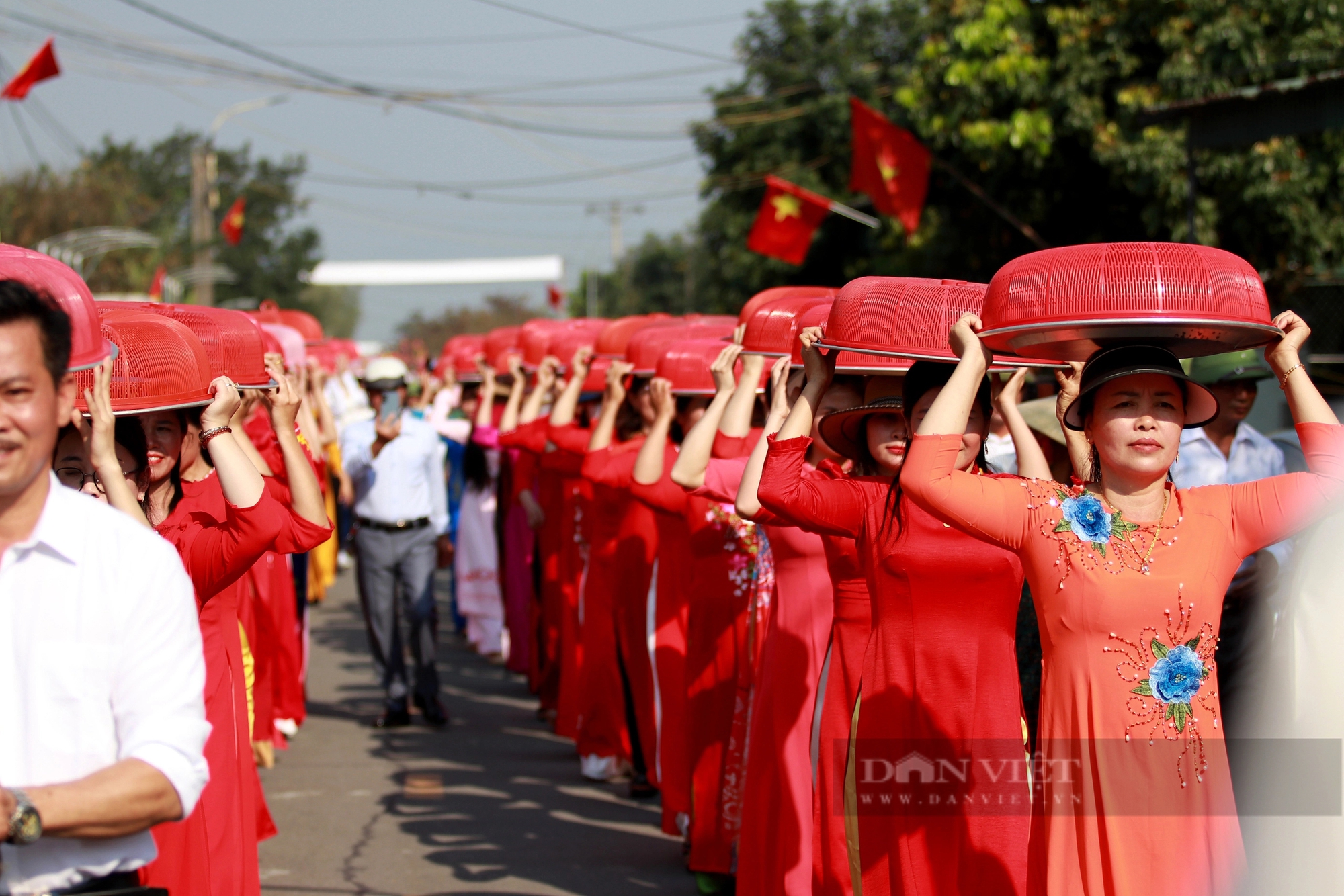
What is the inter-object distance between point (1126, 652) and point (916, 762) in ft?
2.78

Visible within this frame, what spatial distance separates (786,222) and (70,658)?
13457mm

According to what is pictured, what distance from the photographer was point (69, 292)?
298 centimetres

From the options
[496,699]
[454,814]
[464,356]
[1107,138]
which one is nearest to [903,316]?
[454,814]

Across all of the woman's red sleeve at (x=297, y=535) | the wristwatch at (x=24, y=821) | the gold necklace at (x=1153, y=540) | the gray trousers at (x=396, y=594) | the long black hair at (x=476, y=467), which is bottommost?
the gray trousers at (x=396, y=594)

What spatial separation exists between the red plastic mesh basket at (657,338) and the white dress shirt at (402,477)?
2638 millimetres

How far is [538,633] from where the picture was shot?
10273mm

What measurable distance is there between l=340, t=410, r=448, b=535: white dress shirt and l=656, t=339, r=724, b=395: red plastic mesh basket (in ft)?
11.7

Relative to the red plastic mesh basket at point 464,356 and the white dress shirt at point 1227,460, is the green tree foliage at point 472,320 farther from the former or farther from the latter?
the white dress shirt at point 1227,460

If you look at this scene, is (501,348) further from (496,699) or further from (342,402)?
(342,402)

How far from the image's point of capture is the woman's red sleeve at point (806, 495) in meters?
3.96

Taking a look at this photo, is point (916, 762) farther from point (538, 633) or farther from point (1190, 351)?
point (538, 633)

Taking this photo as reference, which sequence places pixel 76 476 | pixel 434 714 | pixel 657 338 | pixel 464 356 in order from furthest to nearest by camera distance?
pixel 464 356 < pixel 434 714 < pixel 657 338 < pixel 76 476

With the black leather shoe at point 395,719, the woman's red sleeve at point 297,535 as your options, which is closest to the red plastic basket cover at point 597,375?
the black leather shoe at point 395,719

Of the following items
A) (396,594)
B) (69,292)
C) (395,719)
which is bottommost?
(395,719)
